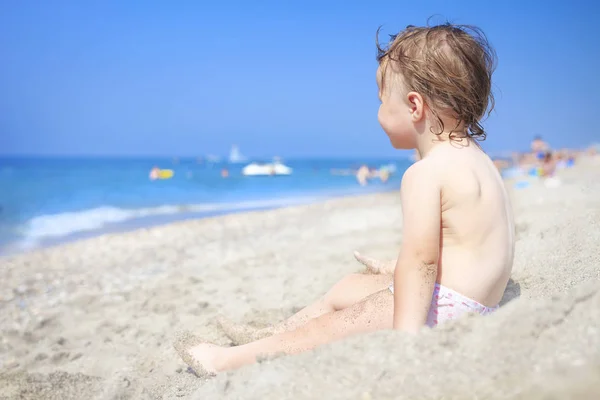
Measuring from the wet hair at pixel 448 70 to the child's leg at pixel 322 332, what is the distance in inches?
26.7

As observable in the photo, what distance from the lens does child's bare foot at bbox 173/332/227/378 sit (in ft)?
6.49

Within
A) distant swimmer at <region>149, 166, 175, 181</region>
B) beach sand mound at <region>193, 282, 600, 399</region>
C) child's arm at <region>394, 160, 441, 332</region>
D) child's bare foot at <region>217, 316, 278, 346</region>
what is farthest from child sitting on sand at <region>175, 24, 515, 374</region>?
distant swimmer at <region>149, 166, 175, 181</region>

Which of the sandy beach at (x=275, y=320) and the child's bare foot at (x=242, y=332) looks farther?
the child's bare foot at (x=242, y=332)

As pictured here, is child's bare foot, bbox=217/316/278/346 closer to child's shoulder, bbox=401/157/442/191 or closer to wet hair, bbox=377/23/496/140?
child's shoulder, bbox=401/157/442/191

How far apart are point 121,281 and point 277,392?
12.8 feet

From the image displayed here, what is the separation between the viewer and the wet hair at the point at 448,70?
178 centimetres

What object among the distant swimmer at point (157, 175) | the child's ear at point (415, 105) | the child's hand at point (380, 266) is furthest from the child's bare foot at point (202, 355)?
the distant swimmer at point (157, 175)

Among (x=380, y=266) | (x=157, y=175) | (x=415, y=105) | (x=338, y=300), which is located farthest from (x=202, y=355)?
(x=157, y=175)

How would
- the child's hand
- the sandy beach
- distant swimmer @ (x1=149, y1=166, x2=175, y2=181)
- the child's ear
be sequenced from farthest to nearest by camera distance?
distant swimmer @ (x1=149, y1=166, x2=175, y2=181) → the child's hand → the child's ear → the sandy beach

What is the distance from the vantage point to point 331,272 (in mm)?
4016

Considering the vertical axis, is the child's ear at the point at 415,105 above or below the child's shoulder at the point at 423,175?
above

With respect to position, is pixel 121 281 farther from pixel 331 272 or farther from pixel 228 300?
pixel 331 272

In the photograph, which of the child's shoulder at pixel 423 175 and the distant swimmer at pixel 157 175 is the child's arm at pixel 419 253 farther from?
the distant swimmer at pixel 157 175

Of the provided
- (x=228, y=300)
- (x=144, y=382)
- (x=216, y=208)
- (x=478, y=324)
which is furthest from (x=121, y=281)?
(x=216, y=208)
